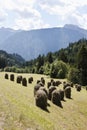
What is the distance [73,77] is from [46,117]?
75.6m

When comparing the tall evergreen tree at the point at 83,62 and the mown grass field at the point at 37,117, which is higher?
the tall evergreen tree at the point at 83,62

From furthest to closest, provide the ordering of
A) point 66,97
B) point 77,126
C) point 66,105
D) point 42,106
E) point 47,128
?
point 66,97
point 66,105
point 42,106
point 77,126
point 47,128

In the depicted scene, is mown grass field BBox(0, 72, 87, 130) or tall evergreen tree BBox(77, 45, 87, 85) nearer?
mown grass field BBox(0, 72, 87, 130)

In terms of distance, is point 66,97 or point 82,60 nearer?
point 66,97

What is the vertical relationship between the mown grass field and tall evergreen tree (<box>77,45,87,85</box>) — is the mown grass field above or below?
below

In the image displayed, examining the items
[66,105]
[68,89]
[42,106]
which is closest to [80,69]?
[68,89]

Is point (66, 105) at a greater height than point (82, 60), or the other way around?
point (82, 60)

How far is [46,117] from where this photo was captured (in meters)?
34.4

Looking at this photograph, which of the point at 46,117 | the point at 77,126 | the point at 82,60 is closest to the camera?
the point at 46,117

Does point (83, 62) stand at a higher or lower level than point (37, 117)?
higher

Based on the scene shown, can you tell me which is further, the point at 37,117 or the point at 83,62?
the point at 83,62

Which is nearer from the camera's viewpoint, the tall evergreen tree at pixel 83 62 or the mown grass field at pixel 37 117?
the mown grass field at pixel 37 117

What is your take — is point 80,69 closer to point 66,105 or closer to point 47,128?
point 66,105

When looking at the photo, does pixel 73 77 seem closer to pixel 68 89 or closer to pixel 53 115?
pixel 68 89
